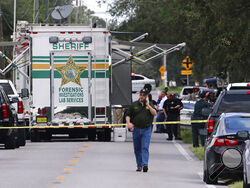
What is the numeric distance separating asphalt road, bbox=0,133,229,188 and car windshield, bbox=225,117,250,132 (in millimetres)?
1198

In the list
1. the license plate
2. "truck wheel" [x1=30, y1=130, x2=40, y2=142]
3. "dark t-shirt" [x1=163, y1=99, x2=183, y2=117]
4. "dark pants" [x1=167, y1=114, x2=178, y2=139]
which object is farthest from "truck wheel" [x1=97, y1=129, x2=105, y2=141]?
"dark t-shirt" [x1=163, y1=99, x2=183, y2=117]

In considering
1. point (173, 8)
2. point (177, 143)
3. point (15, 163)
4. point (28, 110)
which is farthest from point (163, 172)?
point (173, 8)

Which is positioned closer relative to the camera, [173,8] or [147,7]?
[173,8]

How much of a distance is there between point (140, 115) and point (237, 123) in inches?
135

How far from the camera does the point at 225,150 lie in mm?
16281

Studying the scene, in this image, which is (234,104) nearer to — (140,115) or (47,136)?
(140,115)

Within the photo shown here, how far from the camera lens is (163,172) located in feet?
63.8

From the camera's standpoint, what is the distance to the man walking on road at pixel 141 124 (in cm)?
1955

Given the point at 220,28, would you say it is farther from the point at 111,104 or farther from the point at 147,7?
the point at 147,7

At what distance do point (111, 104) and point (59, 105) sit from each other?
1.70m

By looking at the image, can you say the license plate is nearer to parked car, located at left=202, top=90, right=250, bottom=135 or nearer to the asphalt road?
the asphalt road

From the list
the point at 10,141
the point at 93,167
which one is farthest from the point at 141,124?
the point at 10,141

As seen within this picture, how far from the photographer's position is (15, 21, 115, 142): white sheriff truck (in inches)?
1143

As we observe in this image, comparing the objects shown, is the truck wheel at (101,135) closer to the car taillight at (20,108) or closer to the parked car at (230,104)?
the car taillight at (20,108)
